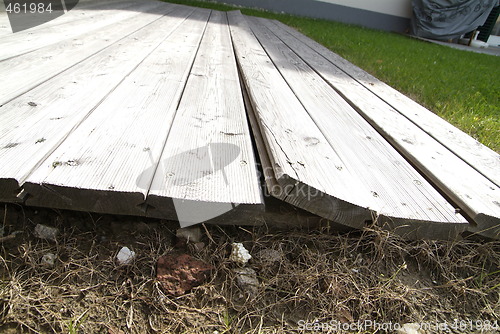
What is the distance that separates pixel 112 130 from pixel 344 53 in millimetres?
3353

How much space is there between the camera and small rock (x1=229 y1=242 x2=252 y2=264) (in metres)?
0.99

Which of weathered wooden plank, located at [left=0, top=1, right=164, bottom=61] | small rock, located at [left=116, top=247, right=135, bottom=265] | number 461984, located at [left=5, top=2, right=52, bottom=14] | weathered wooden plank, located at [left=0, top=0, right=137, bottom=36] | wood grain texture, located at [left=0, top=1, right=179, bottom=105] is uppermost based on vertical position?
number 461984, located at [left=5, top=2, right=52, bottom=14]

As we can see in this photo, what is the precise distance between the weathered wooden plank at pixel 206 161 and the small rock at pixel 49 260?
30 cm

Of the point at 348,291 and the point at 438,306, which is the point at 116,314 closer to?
the point at 348,291

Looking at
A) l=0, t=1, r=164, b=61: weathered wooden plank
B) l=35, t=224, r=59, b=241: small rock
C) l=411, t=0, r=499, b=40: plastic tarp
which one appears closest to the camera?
l=35, t=224, r=59, b=241: small rock

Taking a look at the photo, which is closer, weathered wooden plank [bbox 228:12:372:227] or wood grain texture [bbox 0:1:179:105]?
weathered wooden plank [bbox 228:12:372:227]

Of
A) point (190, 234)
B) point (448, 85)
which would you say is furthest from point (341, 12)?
point (190, 234)

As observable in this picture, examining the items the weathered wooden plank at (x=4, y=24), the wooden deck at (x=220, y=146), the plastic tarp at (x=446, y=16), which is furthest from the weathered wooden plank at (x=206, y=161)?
the plastic tarp at (x=446, y=16)

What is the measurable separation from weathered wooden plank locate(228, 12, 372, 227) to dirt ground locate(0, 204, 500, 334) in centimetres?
12

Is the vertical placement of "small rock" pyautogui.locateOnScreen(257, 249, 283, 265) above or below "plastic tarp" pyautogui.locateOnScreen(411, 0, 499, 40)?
below

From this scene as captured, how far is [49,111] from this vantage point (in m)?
1.20

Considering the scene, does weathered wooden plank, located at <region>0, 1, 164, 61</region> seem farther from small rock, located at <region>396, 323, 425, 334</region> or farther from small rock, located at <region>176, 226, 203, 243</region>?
small rock, located at <region>396, 323, 425, 334</region>

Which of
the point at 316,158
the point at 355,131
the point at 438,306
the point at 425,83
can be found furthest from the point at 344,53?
the point at 438,306

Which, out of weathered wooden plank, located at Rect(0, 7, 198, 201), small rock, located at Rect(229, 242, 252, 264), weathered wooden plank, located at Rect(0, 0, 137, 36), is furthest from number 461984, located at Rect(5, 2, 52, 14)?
small rock, located at Rect(229, 242, 252, 264)
